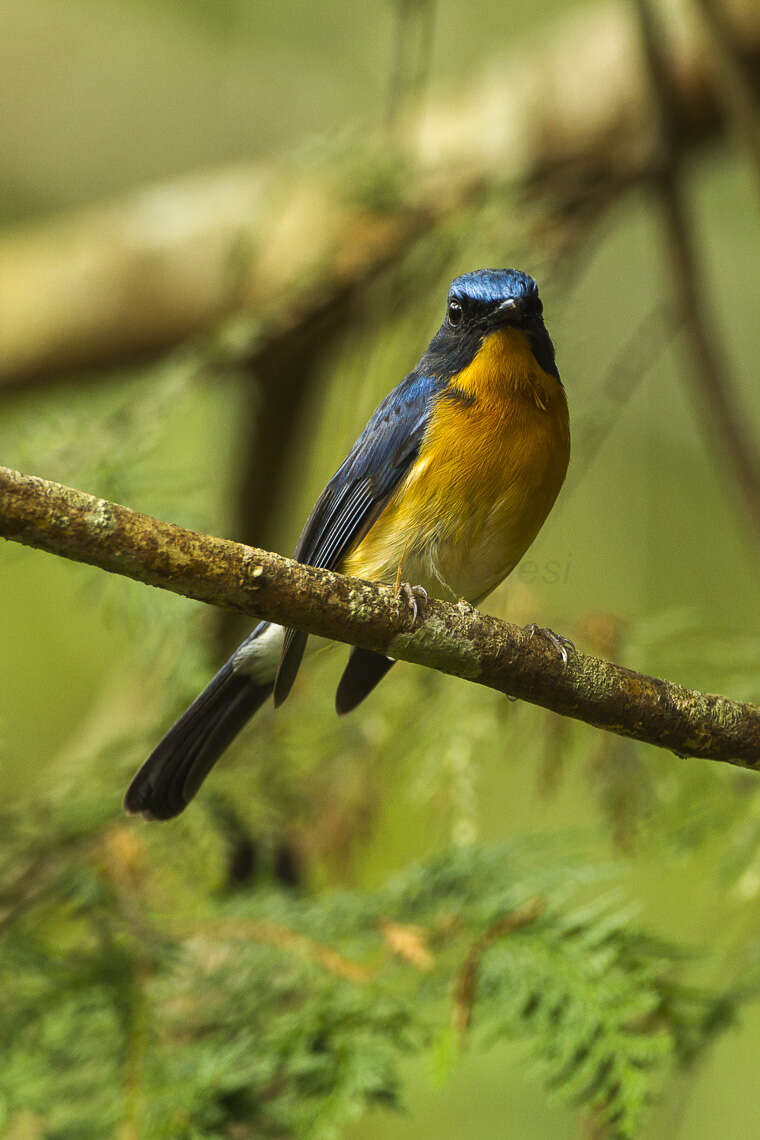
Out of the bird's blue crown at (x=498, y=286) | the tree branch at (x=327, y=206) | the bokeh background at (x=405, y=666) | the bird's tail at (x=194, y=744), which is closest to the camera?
the bird's tail at (x=194, y=744)

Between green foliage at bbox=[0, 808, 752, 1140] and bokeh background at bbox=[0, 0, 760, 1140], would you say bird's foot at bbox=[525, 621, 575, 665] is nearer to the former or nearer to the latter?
bokeh background at bbox=[0, 0, 760, 1140]

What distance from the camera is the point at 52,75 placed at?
29.4ft

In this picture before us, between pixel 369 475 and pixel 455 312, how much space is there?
51 cm

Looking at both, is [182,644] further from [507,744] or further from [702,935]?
[702,935]

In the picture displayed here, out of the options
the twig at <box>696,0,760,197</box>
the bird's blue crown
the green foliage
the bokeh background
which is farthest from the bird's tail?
the twig at <box>696,0,760,197</box>

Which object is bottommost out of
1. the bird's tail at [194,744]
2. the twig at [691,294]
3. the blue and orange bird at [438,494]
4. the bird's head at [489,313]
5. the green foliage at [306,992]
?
the green foliage at [306,992]

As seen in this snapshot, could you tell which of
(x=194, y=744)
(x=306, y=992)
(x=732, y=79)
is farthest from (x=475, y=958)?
(x=732, y=79)

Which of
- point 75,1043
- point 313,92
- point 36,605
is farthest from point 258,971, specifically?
point 313,92

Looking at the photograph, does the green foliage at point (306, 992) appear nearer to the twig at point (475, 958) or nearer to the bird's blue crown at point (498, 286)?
the twig at point (475, 958)

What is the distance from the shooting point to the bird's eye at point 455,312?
3.28 m

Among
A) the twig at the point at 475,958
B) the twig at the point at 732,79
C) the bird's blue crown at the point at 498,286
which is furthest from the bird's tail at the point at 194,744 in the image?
the twig at the point at 732,79

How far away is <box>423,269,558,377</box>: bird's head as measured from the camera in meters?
3.15

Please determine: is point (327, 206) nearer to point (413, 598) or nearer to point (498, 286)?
point (498, 286)

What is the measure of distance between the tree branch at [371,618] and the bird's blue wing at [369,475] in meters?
0.91
